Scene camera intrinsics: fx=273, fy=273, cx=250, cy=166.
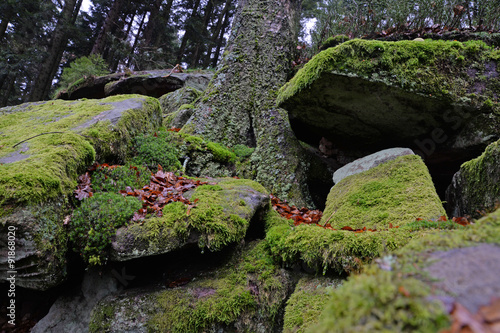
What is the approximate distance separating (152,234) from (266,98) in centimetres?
487

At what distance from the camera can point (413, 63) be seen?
13.5ft

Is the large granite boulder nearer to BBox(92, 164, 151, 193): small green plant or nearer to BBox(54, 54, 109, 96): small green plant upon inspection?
BBox(92, 164, 151, 193): small green plant

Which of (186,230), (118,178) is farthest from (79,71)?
(186,230)

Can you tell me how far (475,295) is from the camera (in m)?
0.83

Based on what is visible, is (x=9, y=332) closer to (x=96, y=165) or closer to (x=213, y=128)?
(x=96, y=165)

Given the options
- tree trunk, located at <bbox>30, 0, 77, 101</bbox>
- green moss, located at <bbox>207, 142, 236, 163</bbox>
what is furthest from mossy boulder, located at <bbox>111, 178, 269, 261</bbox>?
tree trunk, located at <bbox>30, 0, 77, 101</bbox>

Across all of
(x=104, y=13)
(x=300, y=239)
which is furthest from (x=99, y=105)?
(x=104, y=13)

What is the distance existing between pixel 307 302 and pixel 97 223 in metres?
2.47

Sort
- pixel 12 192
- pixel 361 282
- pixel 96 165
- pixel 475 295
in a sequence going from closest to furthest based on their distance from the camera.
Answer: pixel 475 295 < pixel 361 282 < pixel 12 192 < pixel 96 165

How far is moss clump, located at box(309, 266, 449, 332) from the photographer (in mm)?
805

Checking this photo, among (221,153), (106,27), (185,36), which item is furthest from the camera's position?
(185,36)

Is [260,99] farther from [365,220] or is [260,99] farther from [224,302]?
[224,302]

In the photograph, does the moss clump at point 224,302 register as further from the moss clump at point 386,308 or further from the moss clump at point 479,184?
the moss clump at point 479,184

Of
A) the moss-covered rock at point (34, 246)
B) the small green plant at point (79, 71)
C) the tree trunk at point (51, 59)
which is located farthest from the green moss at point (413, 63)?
the tree trunk at point (51, 59)
